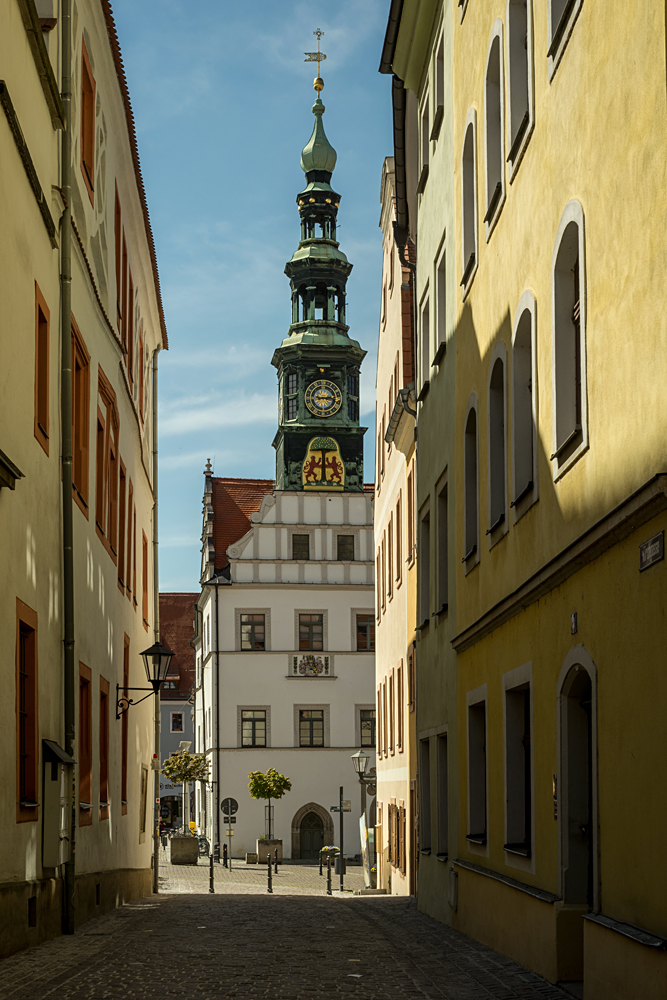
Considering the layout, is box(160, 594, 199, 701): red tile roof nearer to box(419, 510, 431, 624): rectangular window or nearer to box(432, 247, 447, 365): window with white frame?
box(419, 510, 431, 624): rectangular window

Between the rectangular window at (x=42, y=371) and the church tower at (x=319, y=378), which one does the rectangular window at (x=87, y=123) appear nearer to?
the rectangular window at (x=42, y=371)

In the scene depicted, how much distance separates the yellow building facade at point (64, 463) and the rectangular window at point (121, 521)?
66 millimetres

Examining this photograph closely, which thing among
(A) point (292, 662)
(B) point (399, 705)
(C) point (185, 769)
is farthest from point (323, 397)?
(B) point (399, 705)

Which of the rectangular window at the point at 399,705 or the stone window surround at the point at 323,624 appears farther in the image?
the stone window surround at the point at 323,624

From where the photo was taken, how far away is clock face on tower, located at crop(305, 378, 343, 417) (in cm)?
7788

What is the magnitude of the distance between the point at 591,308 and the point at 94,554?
10493 mm

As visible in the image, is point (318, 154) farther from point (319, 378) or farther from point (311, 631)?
point (311, 631)

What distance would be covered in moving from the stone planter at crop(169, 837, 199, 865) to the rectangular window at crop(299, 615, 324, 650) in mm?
11701

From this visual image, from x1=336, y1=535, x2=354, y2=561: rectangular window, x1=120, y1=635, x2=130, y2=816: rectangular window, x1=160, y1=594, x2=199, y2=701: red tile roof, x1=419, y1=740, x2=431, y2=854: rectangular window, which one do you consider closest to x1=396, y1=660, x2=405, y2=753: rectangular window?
x1=120, y1=635, x2=130, y2=816: rectangular window

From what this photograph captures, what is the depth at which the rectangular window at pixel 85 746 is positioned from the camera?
16.9 metres

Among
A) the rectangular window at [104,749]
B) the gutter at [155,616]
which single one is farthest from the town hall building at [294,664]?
the rectangular window at [104,749]

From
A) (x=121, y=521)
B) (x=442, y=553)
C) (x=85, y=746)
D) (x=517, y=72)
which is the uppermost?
(x=517, y=72)

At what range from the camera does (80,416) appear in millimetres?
17469

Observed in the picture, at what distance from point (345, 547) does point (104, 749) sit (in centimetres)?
4090
